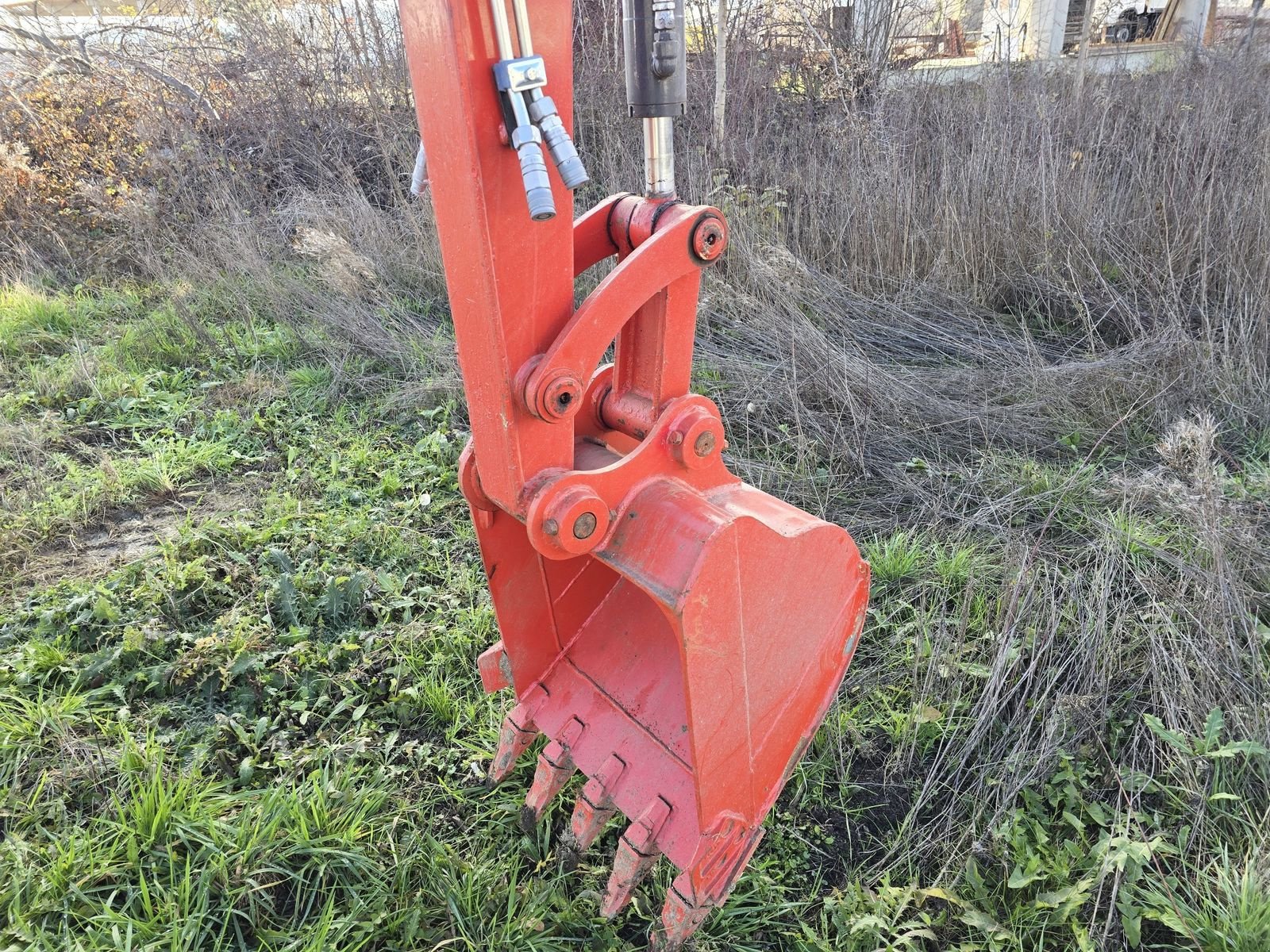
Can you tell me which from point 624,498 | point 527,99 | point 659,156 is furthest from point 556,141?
point 624,498

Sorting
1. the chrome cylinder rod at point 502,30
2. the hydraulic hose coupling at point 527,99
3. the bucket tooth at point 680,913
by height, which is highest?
the chrome cylinder rod at point 502,30

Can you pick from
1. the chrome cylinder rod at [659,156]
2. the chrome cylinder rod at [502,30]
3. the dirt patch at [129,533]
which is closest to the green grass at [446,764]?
the dirt patch at [129,533]

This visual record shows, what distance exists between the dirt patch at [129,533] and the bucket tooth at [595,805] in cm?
190

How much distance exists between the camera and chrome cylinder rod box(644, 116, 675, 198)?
4.40ft

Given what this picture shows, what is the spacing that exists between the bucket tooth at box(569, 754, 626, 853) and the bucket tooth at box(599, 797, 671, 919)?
3.8 inches

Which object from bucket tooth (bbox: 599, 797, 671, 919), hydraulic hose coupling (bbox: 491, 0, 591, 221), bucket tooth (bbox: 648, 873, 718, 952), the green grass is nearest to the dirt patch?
the green grass

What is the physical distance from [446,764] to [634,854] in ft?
2.12

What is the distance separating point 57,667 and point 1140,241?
4815 millimetres

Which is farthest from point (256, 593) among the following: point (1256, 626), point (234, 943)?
point (1256, 626)

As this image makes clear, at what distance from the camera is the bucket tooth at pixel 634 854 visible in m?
1.66

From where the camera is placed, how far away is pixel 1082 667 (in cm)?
208

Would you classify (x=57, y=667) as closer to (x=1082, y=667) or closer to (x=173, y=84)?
(x=1082, y=667)

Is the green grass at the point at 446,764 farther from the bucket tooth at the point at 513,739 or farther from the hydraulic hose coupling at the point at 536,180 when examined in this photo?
the hydraulic hose coupling at the point at 536,180

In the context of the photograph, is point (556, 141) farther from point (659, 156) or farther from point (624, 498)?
point (624, 498)
